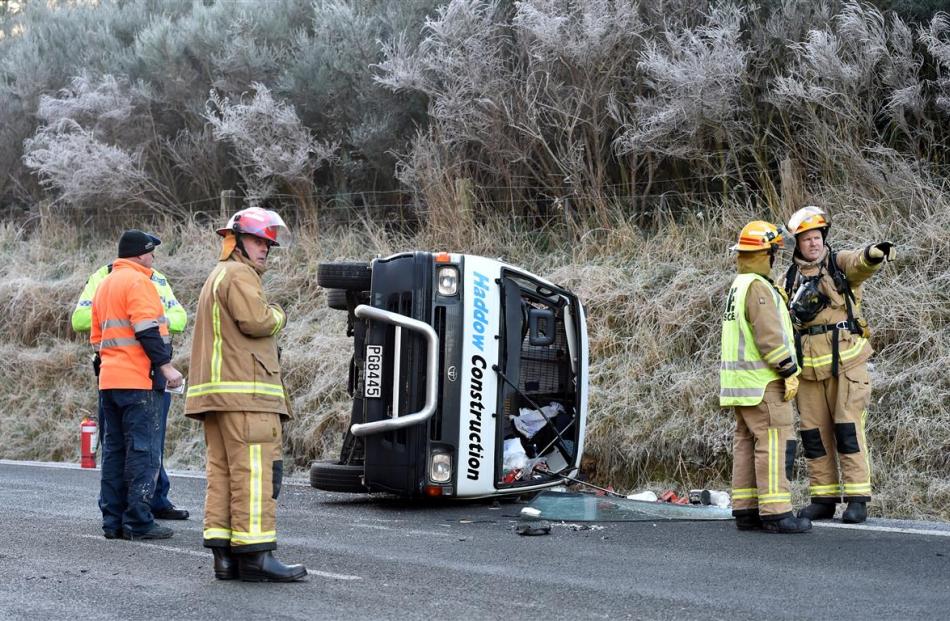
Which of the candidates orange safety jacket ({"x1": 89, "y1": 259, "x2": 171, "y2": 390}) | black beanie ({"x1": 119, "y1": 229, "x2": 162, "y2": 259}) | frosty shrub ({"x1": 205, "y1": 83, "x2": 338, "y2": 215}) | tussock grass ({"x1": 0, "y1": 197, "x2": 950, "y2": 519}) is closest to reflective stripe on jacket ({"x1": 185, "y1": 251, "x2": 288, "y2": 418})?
orange safety jacket ({"x1": 89, "y1": 259, "x2": 171, "y2": 390})

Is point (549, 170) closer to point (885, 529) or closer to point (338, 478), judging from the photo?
point (338, 478)

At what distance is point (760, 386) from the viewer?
25.1 ft

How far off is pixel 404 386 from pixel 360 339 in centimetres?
66

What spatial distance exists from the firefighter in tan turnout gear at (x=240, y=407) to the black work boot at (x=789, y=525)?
3.09 metres

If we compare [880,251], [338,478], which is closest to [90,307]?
[338,478]

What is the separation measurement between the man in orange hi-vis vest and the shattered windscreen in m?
2.67

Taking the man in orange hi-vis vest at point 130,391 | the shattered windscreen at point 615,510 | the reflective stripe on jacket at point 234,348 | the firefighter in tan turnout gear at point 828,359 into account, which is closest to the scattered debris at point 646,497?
the shattered windscreen at point 615,510

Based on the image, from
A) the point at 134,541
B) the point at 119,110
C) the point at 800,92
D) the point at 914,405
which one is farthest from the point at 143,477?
the point at 119,110

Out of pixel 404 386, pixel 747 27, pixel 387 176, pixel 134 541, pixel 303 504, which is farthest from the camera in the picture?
pixel 387 176

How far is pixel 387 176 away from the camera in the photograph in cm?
1680

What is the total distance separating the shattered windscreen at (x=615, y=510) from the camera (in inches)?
325

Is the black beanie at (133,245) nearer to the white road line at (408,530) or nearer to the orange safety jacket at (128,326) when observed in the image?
the orange safety jacket at (128,326)

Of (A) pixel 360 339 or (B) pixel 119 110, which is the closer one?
(A) pixel 360 339

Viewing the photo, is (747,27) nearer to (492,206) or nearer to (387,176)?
(492,206)
